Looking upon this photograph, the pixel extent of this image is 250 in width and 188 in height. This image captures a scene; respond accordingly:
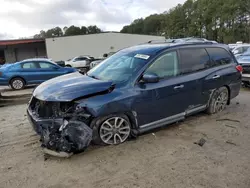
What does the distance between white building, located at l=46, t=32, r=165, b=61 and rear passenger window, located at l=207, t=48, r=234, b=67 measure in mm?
25453

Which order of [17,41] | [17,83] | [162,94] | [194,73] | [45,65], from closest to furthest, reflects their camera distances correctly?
[162,94] → [194,73] → [17,83] → [45,65] → [17,41]

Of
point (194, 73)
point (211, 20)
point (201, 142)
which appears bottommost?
point (201, 142)

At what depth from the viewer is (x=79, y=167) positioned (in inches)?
122

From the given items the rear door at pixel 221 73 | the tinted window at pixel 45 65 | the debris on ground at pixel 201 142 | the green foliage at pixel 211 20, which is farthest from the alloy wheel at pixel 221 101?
the green foliage at pixel 211 20

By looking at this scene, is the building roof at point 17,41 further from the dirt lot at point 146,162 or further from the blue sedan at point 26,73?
the dirt lot at point 146,162

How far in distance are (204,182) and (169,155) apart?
76 cm

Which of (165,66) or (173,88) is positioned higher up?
(165,66)

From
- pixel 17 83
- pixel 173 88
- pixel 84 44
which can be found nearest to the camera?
pixel 173 88

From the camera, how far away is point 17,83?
10.2 metres

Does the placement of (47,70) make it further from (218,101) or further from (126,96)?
(218,101)

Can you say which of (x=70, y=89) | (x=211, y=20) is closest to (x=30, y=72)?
(x=70, y=89)

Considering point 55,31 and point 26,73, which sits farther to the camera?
point 55,31

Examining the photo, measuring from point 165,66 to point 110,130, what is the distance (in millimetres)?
1583

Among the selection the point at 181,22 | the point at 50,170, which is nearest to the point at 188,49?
the point at 50,170
